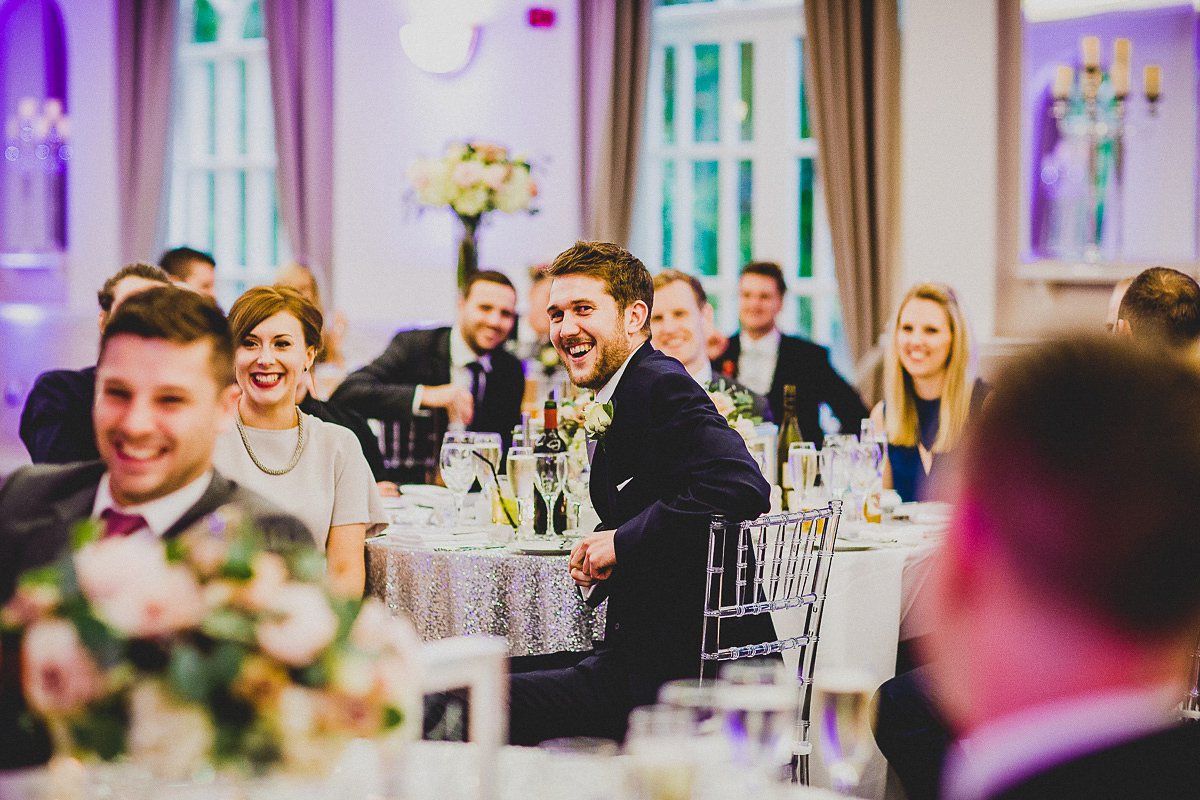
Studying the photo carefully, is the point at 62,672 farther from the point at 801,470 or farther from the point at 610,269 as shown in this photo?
the point at 801,470

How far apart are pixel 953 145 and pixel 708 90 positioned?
1559 millimetres

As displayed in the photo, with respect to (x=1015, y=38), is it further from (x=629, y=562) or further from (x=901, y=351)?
(x=629, y=562)

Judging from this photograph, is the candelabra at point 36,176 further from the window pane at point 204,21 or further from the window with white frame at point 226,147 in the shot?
the window pane at point 204,21

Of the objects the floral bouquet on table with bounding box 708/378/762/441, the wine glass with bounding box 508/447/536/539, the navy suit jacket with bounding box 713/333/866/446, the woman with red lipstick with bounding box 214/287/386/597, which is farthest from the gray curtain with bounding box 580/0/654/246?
the woman with red lipstick with bounding box 214/287/386/597

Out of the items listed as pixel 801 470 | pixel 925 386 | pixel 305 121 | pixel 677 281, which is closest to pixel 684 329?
pixel 677 281

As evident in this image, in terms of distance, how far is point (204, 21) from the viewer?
8633 millimetres

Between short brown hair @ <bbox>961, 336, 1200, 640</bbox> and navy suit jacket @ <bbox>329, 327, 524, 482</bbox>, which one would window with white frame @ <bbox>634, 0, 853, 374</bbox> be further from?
short brown hair @ <bbox>961, 336, 1200, 640</bbox>

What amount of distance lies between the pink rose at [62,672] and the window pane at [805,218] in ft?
21.4

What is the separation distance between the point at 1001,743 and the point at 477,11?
7085 millimetres

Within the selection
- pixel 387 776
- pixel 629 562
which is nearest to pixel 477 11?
pixel 629 562

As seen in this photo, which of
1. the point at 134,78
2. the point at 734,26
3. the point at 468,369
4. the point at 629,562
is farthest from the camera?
the point at 134,78

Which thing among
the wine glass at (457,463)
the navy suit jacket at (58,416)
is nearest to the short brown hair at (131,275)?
the navy suit jacket at (58,416)

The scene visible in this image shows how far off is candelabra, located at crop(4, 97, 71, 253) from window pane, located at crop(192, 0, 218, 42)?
3.72ft

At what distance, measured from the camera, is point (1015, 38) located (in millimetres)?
6387
